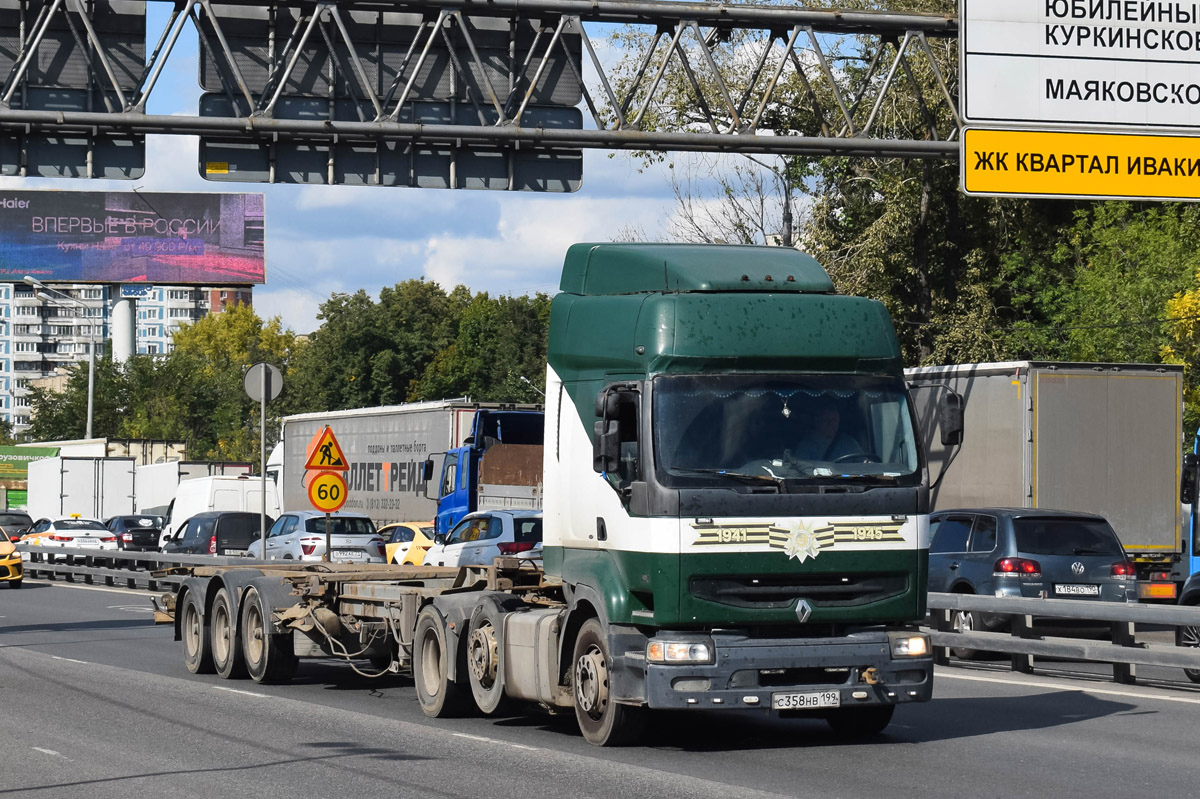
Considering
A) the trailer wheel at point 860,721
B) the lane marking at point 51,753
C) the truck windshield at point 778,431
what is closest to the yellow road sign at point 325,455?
the lane marking at point 51,753

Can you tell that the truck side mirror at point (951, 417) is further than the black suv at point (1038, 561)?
No

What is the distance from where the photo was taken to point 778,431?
11.0m

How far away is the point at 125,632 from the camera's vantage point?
23734 millimetres

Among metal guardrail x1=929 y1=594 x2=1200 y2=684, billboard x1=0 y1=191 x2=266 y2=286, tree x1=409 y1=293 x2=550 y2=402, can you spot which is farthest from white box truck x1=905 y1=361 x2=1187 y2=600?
tree x1=409 y1=293 x2=550 y2=402

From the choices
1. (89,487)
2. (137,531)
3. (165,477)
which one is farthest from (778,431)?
(89,487)

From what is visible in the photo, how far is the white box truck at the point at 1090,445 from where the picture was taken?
74.0 ft

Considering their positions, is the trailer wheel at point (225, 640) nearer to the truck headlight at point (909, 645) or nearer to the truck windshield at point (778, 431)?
the truck windshield at point (778, 431)

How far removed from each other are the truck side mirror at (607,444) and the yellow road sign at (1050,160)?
9976 mm

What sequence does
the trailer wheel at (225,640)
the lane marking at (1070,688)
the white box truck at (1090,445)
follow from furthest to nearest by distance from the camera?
1. the white box truck at (1090,445)
2. the trailer wheel at (225,640)
3. the lane marking at (1070,688)

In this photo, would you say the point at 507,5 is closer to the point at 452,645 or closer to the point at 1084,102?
the point at 1084,102

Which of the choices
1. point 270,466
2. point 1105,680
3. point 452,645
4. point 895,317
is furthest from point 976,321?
point 452,645

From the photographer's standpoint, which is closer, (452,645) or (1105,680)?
(452,645)

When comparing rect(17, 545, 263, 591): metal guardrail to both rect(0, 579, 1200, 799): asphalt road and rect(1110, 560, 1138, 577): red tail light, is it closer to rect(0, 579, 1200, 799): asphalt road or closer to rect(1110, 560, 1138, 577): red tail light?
rect(0, 579, 1200, 799): asphalt road

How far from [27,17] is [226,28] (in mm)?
2323
